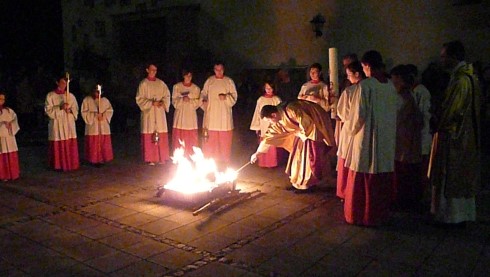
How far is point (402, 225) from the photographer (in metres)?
6.11

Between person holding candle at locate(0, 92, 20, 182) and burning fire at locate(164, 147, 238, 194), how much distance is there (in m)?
3.48

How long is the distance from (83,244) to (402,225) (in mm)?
3757

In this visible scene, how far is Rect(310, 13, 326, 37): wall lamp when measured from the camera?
523 inches

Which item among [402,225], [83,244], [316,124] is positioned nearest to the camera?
[83,244]

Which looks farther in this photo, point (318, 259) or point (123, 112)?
point (123, 112)

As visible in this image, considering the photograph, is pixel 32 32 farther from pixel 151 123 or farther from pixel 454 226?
pixel 454 226

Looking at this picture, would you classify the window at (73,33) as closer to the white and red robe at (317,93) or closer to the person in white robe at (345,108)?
the white and red robe at (317,93)

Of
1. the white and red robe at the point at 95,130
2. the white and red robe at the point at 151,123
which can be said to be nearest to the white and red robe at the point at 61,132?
the white and red robe at the point at 95,130

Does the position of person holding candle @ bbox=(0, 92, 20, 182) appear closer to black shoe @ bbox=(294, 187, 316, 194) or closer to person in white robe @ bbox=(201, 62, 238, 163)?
person in white robe @ bbox=(201, 62, 238, 163)

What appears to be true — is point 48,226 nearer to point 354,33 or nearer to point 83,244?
point 83,244

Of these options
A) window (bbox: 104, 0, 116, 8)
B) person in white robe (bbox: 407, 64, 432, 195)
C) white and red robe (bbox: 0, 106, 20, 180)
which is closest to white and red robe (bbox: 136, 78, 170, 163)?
white and red robe (bbox: 0, 106, 20, 180)

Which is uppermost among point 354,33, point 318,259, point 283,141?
point 354,33

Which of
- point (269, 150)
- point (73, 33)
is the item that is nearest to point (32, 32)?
point (73, 33)

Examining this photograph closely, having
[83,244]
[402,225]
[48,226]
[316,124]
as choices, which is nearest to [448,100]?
[402,225]
